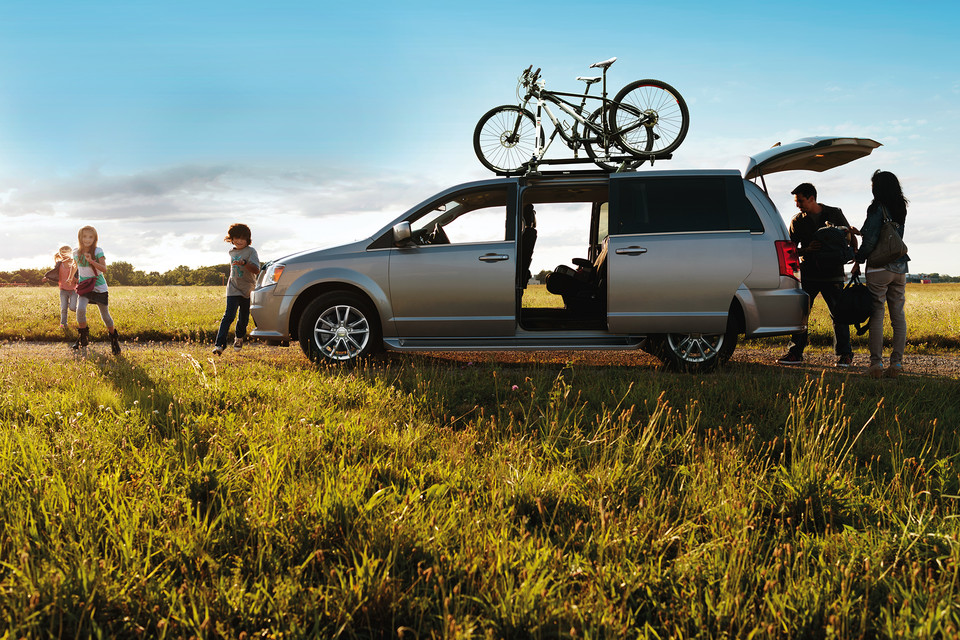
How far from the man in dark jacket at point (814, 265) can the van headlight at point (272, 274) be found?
5.98 meters

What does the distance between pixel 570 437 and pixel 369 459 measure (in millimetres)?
1219

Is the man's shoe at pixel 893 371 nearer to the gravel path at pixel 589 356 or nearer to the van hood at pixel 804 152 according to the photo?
the gravel path at pixel 589 356

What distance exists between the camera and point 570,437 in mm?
3549

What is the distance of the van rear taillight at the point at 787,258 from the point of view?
19.4ft

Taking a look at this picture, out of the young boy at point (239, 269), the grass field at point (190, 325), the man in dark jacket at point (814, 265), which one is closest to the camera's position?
the man in dark jacket at point (814, 265)

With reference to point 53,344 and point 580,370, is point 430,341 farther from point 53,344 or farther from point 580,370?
point 53,344

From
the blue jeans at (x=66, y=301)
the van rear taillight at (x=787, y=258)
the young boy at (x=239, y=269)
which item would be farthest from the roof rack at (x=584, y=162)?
the blue jeans at (x=66, y=301)

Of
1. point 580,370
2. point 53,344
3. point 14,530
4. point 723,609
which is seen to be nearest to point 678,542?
point 723,609

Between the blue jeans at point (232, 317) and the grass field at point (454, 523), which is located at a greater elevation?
the blue jeans at point (232, 317)

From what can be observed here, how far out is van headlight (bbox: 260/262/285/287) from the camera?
6.39 m

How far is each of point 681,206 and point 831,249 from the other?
230cm

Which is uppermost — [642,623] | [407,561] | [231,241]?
[231,241]

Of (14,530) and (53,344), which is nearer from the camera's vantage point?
(14,530)

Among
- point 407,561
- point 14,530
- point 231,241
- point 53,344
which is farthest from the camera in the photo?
point 53,344
